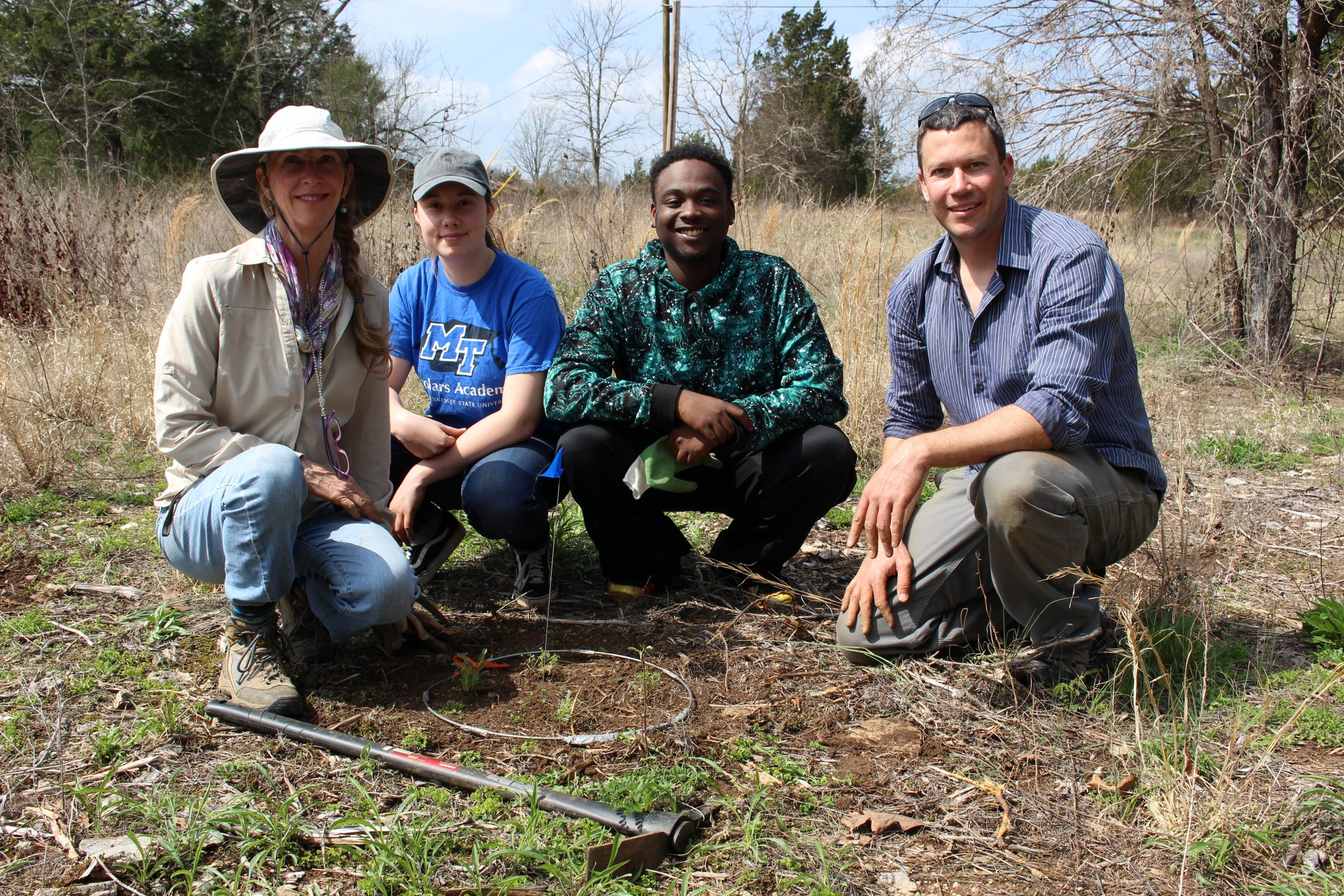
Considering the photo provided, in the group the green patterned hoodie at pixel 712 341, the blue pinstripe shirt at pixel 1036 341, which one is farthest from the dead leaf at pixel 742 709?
the blue pinstripe shirt at pixel 1036 341

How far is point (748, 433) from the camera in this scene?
3115 mm

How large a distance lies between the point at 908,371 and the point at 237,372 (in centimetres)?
202

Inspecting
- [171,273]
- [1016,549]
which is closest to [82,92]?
[171,273]

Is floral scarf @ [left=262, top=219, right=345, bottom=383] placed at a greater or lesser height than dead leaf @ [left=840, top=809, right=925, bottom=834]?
greater

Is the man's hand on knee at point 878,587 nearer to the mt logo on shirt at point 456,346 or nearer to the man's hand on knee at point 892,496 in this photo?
the man's hand on knee at point 892,496

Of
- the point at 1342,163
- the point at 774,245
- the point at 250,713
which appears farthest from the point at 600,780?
the point at 774,245

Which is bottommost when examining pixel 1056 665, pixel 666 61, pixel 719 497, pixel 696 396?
pixel 1056 665

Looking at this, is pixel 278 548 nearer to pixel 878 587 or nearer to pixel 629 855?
pixel 629 855

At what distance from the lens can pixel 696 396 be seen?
303 cm

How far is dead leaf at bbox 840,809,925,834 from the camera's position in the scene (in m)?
1.96

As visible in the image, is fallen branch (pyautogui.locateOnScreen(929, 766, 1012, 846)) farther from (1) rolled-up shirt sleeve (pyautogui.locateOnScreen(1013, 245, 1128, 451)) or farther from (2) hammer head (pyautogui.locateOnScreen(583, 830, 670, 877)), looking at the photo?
(1) rolled-up shirt sleeve (pyautogui.locateOnScreen(1013, 245, 1128, 451))

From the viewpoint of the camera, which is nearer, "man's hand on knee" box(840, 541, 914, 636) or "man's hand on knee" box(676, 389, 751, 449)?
"man's hand on knee" box(840, 541, 914, 636)

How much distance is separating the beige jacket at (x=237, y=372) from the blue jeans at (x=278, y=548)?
11 cm

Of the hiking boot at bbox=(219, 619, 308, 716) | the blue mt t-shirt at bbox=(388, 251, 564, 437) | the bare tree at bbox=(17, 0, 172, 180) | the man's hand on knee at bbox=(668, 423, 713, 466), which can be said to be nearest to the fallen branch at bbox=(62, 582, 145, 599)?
the hiking boot at bbox=(219, 619, 308, 716)
